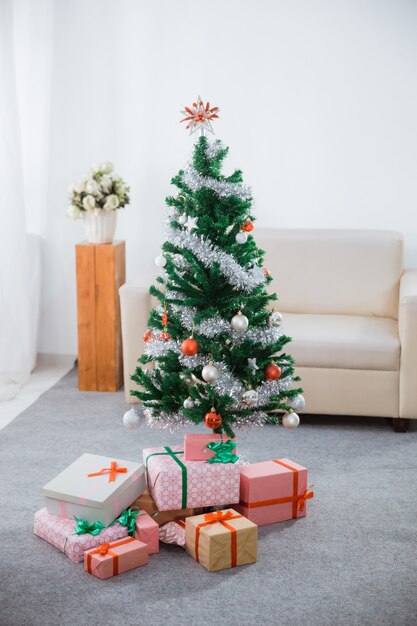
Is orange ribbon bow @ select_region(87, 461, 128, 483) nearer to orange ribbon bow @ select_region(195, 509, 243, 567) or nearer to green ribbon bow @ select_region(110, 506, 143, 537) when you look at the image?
green ribbon bow @ select_region(110, 506, 143, 537)

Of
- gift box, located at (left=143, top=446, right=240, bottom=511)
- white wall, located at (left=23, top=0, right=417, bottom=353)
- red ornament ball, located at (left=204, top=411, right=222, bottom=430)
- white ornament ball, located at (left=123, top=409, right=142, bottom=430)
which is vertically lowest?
gift box, located at (left=143, top=446, right=240, bottom=511)

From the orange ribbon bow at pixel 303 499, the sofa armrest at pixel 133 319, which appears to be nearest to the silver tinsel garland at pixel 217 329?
the orange ribbon bow at pixel 303 499

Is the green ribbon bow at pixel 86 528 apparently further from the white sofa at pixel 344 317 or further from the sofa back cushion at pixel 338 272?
the sofa back cushion at pixel 338 272

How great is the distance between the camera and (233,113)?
4.64 metres

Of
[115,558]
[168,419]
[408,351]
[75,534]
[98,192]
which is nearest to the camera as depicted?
[115,558]

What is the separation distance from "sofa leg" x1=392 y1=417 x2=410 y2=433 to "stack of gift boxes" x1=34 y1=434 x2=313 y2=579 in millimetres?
1001

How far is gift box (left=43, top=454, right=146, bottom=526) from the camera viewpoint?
9.02 ft

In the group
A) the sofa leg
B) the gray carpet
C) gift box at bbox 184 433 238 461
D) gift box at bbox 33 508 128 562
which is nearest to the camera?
the gray carpet

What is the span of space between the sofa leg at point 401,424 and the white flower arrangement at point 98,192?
5.74ft

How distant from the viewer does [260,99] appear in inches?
181

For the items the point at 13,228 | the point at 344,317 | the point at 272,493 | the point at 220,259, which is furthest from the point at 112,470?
the point at 13,228

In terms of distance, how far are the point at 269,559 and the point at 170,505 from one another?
37 cm

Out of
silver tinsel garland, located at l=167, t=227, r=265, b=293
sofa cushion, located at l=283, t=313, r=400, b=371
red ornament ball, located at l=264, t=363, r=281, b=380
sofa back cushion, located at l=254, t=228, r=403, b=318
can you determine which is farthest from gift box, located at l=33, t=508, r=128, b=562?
sofa back cushion, located at l=254, t=228, r=403, b=318

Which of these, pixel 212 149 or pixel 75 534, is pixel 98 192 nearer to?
pixel 212 149
